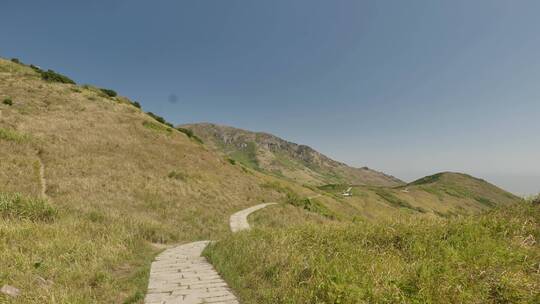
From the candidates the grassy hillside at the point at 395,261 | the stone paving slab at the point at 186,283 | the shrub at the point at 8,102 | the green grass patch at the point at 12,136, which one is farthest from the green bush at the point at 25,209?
the shrub at the point at 8,102

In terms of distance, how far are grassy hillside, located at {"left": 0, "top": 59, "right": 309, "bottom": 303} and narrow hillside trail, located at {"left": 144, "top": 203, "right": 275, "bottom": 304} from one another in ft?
1.43

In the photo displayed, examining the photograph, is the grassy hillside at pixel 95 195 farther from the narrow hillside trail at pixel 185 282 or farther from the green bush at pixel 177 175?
the narrow hillside trail at pixel 185 282

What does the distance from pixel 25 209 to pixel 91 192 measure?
7856mm

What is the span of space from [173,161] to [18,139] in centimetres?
1460

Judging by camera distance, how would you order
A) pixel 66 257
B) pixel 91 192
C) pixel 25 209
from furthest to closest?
pixel 91 192
pixel 25 209
pixel 66 257

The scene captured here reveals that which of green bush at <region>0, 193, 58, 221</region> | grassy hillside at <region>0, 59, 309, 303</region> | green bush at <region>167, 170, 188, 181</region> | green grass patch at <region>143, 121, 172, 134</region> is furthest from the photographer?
Answer: green grass patch at <region>143, 121, 172, 134</region>

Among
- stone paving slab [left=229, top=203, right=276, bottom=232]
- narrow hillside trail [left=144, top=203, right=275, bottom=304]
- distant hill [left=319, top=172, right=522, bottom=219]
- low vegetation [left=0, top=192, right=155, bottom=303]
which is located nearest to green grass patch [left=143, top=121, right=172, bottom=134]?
stone paving slab [left=229, top=203, right=276, bottom=232]

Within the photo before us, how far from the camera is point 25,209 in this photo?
13.2m

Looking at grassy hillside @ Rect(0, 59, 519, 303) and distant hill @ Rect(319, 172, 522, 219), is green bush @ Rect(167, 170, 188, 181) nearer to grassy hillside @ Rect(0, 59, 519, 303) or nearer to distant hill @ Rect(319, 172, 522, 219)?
grassy hillside @ Rect(0, 59, 519, 303)

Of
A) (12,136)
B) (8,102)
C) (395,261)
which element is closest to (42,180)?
(12,136)

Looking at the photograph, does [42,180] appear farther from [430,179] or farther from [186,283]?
[430,179]

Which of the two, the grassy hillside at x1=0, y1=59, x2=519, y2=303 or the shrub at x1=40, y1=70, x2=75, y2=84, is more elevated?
the shrub at x1=40, y1=70, x2=75, y2=84

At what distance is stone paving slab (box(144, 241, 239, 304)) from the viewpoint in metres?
6.77

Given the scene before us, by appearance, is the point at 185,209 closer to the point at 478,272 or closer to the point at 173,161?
the point at 173,161
